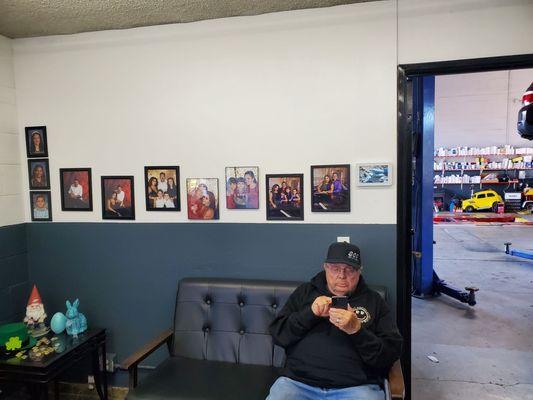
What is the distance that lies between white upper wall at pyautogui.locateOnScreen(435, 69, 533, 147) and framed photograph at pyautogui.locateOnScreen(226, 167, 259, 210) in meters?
10.5

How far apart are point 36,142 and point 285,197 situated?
199 centimetres

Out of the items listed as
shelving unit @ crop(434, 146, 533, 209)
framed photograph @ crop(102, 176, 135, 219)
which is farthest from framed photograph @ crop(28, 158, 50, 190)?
shelving unit @ crop(434, 146, 533, 209)

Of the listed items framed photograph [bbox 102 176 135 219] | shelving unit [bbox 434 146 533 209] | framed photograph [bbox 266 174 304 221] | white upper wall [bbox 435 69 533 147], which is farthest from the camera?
shelving unit [bbox 434 146 533 209]

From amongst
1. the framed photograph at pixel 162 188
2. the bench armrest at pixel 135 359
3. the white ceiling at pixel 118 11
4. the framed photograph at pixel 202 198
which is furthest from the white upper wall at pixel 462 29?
the bench armrest at pixel 135 359

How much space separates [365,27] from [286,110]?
2.33 feet

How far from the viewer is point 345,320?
5.69 ft

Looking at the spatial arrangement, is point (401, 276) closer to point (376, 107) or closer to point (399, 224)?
point (399, 224)

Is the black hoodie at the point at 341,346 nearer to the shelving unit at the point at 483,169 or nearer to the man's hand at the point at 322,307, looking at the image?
the man's hand at the point at 322,307

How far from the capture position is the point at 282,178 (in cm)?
251

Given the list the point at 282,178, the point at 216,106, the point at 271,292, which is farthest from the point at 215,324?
the point at 216,106

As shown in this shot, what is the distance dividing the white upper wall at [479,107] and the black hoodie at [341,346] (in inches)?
431

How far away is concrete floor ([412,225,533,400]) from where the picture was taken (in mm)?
2916

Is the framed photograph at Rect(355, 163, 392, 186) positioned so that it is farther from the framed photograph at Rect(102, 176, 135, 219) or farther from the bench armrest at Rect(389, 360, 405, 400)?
the framed photograph at Rect(102, 176, 135, 219)

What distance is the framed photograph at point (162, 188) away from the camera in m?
2.67
